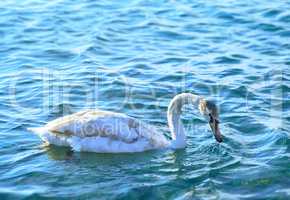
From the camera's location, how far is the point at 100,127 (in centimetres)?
Answer: 1245

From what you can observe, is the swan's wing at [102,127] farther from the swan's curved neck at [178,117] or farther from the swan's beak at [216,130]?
the swan's beak at [216,130]

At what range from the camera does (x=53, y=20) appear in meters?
20.0

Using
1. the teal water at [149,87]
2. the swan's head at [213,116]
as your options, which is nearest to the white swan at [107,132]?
the swan's head at [213,116]

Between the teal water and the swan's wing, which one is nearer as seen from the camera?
the teal water

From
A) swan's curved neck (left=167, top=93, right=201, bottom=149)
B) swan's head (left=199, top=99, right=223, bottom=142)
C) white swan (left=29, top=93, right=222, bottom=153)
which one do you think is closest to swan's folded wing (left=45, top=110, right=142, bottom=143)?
white swan (left=29, top=93, right=222, bottom=153)

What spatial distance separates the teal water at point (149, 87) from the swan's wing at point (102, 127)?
0.33m

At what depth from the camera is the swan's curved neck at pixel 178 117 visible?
1259 cm

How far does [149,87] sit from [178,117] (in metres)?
2.27

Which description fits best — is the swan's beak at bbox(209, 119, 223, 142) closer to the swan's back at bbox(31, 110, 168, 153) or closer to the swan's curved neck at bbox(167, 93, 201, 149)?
the swan's curved neck at bbox(167, 93, 201, 149)

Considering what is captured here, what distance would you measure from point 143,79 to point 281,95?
9.35 ft

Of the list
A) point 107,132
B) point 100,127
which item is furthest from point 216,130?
point 100,127

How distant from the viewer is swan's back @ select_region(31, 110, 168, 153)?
12.4 metres

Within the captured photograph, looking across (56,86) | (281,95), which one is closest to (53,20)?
(56,86)

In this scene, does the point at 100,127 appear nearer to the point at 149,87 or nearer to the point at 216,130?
the point at 216,130
